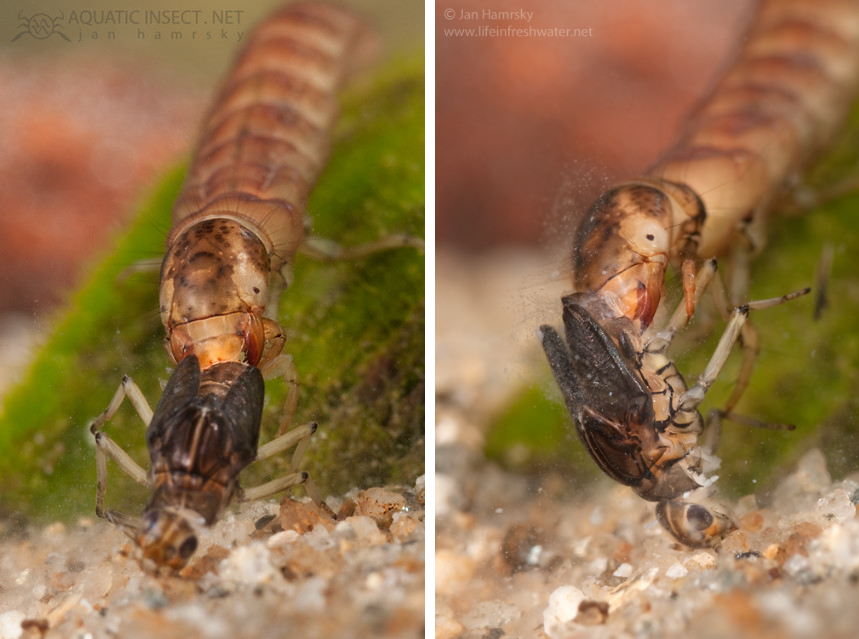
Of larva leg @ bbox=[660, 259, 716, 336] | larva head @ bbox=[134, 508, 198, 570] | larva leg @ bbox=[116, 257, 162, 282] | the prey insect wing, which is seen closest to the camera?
larva head @ bbox=[134, 508, 198, 570]

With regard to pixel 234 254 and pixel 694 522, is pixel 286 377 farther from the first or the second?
pixel 694 522

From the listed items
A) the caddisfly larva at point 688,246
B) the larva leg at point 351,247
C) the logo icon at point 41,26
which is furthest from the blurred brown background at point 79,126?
the caddisfly larva at point 688,246

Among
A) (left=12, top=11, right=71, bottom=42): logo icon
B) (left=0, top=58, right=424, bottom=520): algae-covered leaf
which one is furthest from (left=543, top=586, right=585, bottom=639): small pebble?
Answer: (left=12, top=11, right=71, bottom=42): logo icon

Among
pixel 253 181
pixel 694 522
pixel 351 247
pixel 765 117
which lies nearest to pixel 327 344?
pixel 351 247

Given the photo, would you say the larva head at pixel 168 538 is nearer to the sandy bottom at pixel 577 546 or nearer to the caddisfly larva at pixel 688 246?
the sandy bottom at pixel 577 546

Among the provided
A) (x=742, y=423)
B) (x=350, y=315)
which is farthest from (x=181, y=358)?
(x=742, y=423)

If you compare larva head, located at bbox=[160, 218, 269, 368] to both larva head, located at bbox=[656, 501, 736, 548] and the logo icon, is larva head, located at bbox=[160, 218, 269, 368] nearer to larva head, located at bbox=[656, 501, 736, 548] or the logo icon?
the logo icon
